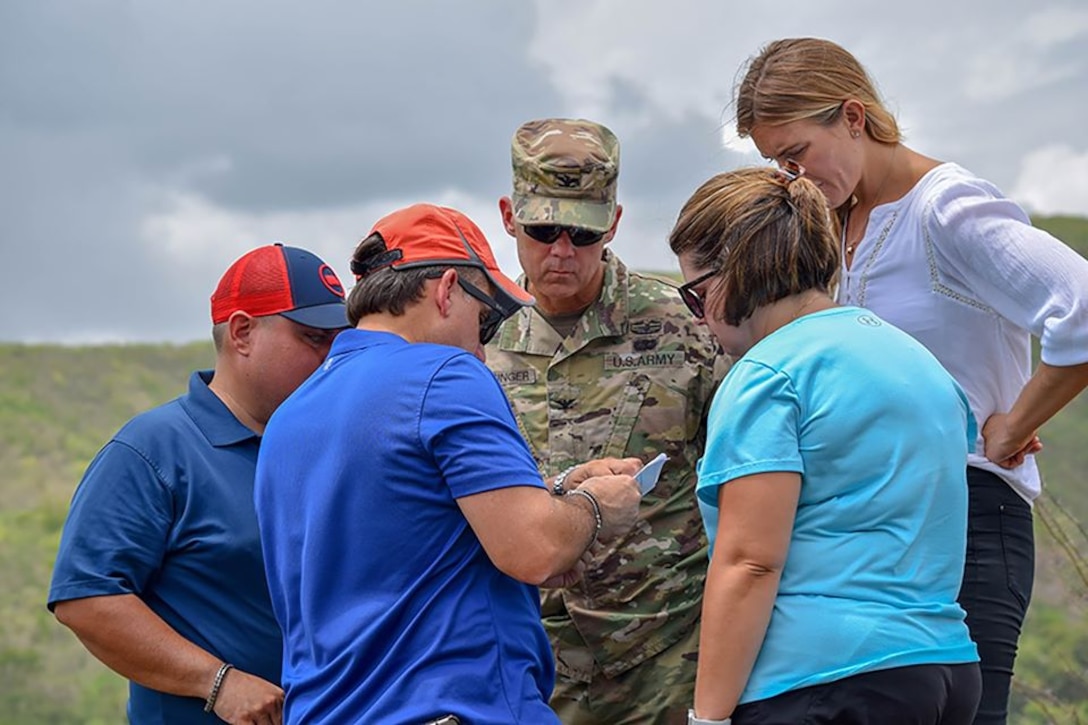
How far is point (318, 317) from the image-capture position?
3854 millimetres

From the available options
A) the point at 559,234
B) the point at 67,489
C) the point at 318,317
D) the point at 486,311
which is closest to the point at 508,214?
the point at 559,234

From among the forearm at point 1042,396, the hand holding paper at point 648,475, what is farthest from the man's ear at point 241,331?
the forearm at point 1042,396

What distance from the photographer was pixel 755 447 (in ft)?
8.50

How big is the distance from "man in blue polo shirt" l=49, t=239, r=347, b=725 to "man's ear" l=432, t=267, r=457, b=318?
3.14ft

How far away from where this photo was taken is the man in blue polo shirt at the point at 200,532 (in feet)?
11.5

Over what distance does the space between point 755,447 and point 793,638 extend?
1.22ft

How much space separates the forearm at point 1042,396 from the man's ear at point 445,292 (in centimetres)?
133

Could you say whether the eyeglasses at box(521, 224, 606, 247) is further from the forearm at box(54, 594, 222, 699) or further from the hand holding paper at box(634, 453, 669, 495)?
the forearm at box(54, 594, 222, 699)

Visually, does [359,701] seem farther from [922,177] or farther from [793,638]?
[922,177]

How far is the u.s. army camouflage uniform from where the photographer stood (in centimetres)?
392

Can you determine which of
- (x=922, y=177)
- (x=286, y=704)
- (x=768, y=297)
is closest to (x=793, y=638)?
(x=768, y=297)

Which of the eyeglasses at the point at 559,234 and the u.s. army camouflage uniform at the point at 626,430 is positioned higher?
the eyeglasses at the point at 559,234

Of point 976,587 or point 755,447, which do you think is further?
point 976,587

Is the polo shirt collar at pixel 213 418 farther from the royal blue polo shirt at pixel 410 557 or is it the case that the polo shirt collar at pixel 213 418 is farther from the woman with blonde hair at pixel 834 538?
the woman with blonde hair at pixel 834 538
